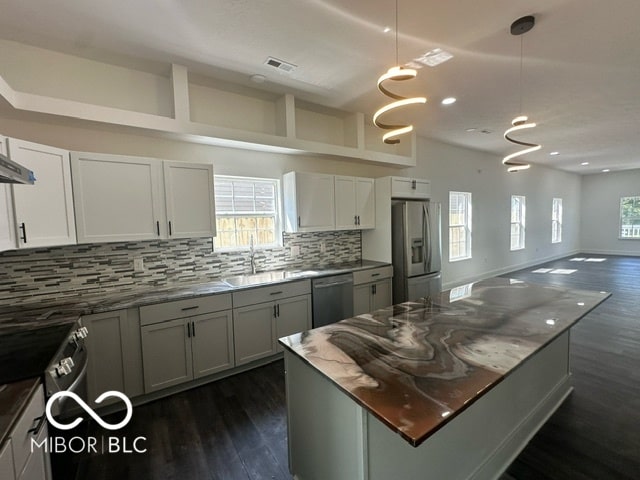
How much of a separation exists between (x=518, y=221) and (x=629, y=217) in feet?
16.8

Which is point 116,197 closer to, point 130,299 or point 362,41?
point 130,299

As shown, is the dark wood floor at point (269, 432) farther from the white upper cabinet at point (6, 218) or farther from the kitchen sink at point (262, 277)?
the white upper cabinet at point (6, 218)

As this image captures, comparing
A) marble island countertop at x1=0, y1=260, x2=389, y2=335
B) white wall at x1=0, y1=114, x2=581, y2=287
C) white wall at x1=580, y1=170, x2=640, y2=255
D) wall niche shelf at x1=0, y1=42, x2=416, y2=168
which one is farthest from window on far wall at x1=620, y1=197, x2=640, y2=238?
marble island countertop at x1=0, y1=260, x2=389, y2=335

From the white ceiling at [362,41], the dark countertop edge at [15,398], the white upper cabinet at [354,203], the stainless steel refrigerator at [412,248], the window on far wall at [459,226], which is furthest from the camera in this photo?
the window on far wall at [459,226]

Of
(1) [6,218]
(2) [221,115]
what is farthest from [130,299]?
(2) [221,115]

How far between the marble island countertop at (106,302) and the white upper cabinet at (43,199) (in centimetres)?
51

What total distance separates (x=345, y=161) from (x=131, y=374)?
3.60 m

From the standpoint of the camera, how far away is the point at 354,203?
165 inches

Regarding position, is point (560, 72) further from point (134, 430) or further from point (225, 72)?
point (134, 430)

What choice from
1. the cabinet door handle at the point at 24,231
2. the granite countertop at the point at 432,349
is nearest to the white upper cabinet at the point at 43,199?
the cabinet door handle at the point at 24,231

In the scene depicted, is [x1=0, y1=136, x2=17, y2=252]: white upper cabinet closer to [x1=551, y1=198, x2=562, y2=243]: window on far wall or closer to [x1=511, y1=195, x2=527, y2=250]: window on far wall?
[x1=511, y1=195, x2=527, y2=250]: window on far wall

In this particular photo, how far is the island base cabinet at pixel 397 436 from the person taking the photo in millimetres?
1235

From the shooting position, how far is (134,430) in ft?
7.33

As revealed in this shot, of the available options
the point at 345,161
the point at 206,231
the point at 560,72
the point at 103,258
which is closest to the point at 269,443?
the point at 206,231
